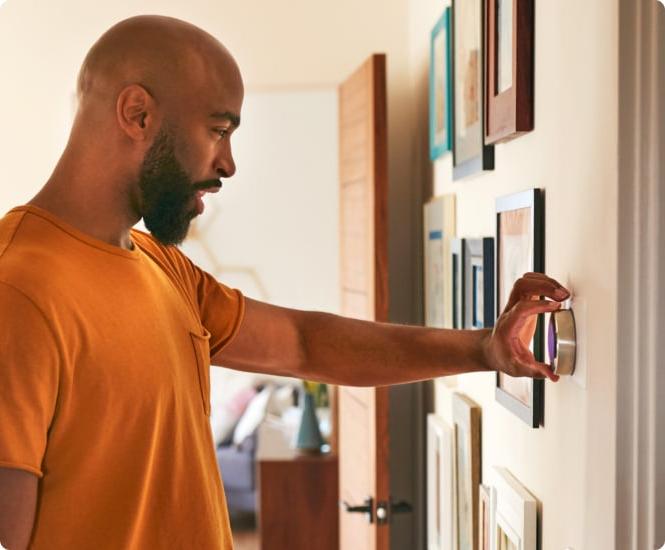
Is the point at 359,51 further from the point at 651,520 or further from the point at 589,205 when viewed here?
the point at 651,520

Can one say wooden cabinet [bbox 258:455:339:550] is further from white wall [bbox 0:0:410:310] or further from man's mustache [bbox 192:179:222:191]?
man's mustache [bbox 192:179:222:191]

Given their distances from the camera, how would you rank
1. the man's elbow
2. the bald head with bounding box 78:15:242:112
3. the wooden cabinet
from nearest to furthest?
the man's elbow < the bald head with bounding box 78:15:242:112 < the wooden cabinet

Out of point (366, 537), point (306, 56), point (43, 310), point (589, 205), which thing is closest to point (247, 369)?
point (43, 310)

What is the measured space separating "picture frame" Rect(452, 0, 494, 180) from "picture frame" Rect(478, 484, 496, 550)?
0.61 meters

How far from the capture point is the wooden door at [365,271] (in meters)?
2.61

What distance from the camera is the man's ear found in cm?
139

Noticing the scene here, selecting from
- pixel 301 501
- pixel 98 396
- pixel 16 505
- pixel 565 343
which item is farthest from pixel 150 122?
pixel 301 501

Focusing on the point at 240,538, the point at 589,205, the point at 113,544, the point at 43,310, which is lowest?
the point at 240,538

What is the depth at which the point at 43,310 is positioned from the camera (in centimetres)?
121

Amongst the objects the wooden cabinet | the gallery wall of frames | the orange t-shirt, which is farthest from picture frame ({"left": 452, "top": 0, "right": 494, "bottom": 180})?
the wooden cabinet

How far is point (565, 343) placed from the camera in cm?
128

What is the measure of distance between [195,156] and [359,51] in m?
2.01

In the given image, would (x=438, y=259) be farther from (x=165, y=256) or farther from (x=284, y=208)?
(x=284, y=208)

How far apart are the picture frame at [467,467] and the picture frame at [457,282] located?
180mm
